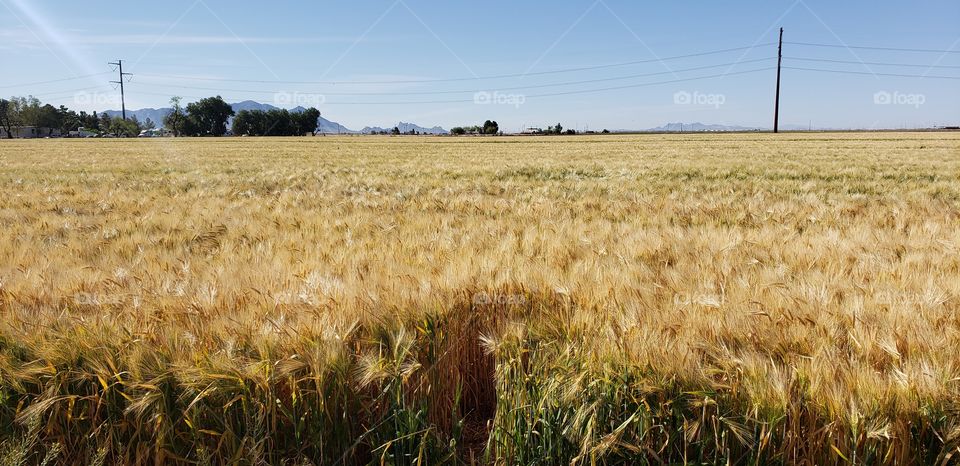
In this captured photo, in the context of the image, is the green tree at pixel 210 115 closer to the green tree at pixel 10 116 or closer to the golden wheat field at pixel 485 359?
the green tree at pixel 10 116

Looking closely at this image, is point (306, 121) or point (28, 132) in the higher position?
point (306, 121)

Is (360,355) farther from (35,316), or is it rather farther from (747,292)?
(747,292)

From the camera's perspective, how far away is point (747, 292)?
7.84 ft

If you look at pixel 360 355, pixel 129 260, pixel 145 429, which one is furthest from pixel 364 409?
A: pixel 129 260

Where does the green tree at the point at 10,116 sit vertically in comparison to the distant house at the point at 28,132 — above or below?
above

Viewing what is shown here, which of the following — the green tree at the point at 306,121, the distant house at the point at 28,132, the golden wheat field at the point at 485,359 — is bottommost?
the golden wheat field at the point at 485,359

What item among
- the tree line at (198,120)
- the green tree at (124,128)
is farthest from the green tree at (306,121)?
the green tree at (124,128)

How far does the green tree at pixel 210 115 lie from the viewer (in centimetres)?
13212

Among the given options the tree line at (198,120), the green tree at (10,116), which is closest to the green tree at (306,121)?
the tree line at (198,120)

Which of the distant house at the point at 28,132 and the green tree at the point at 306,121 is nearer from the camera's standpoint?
the distant house at the point at 28,132

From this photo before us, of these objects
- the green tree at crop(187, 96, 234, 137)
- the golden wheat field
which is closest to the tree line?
the green tree at crop(187, 96, 234, 137)

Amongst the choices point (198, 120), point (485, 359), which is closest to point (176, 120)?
point (198, 120)

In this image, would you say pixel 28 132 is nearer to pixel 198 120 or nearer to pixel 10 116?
pixel 10 116

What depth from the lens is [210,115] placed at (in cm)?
13588
